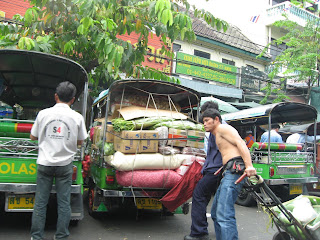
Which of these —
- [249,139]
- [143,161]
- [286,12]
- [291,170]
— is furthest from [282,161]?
[286,12]

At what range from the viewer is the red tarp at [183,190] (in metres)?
4.42

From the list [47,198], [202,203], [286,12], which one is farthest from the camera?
[286,12]

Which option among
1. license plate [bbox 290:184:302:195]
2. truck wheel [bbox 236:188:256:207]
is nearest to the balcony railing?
license plate [bbox 290:184:302:195]

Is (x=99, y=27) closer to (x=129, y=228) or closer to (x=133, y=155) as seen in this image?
(x=133, y=155)

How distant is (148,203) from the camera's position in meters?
4.74

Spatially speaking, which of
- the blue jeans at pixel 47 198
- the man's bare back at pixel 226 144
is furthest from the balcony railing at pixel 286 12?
the blue jeans at pixel 47 198

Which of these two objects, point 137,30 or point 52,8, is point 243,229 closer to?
point 137,30

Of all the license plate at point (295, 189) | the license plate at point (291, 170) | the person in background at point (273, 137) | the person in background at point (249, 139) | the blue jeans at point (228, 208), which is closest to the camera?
the blue jeans at point (228, 208)

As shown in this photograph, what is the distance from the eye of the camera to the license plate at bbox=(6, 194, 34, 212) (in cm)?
383

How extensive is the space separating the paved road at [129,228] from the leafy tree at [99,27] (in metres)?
2.83

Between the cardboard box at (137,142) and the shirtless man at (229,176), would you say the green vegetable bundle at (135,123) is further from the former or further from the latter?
the shirtless man at (229,176)

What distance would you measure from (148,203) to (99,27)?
3.99 meters

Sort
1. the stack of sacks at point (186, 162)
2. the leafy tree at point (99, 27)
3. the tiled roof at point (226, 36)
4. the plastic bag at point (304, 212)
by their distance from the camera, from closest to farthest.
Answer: the plastic bag at point (304, 212) < the stack of sacks at point (186, 162) < the leafy tree at point (99, 27) < the tiled roof at point (226, 36)

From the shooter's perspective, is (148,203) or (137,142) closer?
(137,142)
